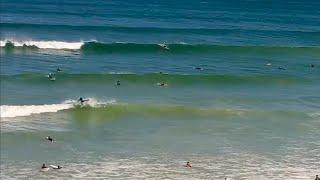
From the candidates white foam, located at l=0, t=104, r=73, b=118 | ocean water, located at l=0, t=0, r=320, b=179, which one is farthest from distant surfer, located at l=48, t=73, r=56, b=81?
white foam, located at l=0, t=104, r=73, b=118

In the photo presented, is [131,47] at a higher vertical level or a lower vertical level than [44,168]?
higher

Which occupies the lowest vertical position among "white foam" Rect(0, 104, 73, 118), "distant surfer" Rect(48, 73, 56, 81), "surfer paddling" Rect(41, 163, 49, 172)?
"surfer paddling" Rect(41, 163, 49, 172)

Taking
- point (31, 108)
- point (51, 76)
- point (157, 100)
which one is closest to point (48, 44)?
point (51, 76)

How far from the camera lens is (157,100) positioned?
116 feet

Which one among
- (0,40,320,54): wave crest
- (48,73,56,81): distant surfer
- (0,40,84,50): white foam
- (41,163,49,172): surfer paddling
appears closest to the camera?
(41,163,49,172): surfer paddling

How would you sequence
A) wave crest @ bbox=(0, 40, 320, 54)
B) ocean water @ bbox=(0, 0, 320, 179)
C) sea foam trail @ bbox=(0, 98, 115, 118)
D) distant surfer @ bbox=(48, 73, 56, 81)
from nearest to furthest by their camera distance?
ocean water @ bbox=(0, 0, 320, 179) < sea foam trail @ bbox=(0, 98, 115, 118) < distant surfer @ bbox=(48, 73, 56, 81) < wave crest @ bbox=(0, 40, 320, 54)

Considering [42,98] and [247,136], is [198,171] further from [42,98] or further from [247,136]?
[42,98]

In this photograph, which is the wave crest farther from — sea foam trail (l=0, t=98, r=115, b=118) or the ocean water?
sea foam trail (l=0, t=98, r=115, b=118)

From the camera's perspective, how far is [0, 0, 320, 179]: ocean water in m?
26.0

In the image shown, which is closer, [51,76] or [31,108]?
[31,108]

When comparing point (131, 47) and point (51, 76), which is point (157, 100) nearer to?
point (51, 76)

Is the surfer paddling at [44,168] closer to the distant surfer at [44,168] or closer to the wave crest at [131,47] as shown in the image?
the distant surfer at [44,168]

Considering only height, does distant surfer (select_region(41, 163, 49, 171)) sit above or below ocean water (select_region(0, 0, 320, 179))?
below

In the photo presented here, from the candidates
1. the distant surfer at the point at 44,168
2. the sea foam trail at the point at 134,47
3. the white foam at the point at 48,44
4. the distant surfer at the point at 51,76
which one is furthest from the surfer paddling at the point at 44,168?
the white foam at the point at 48,44
